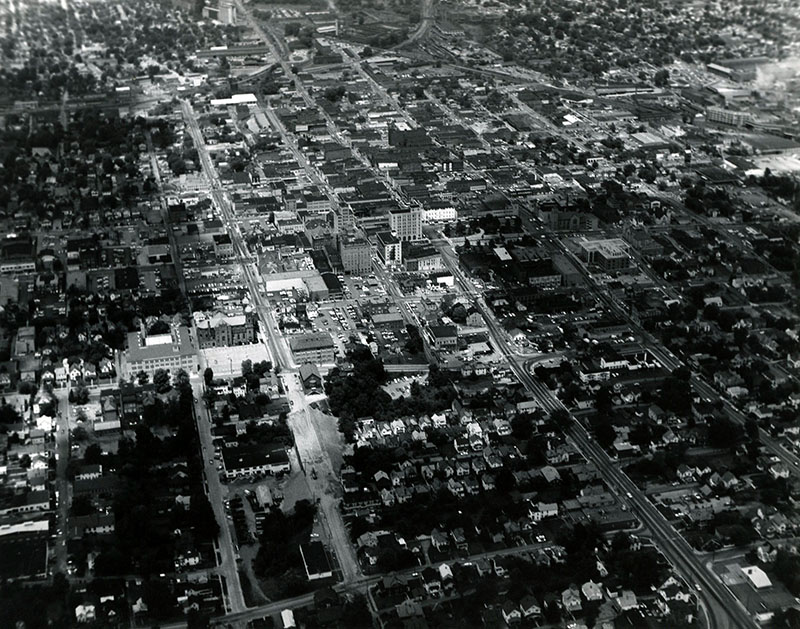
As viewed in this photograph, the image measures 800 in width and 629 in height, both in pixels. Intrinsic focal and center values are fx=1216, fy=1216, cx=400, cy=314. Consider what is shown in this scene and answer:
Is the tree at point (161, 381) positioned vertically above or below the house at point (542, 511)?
below

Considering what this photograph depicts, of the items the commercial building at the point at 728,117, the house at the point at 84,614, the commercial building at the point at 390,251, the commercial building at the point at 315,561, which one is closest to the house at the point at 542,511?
the commercial building at the point at 315,561

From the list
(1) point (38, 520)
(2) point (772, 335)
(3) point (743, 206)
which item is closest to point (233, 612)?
(1) point (38, 520)

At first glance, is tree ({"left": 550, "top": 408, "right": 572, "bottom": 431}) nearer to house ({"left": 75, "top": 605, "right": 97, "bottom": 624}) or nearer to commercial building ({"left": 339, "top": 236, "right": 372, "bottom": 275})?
commercial building ({"left": 339, "top": 236, "right": 372, "bottom": 275})

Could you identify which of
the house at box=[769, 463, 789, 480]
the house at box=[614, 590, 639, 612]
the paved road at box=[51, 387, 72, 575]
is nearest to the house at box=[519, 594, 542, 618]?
the house at box=[614, 590, 639, 612]

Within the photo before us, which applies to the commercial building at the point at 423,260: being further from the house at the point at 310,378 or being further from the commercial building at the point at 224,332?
the house at the point at 310,378

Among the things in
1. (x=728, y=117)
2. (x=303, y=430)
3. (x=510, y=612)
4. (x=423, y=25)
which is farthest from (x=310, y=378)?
(x=423, y=25)

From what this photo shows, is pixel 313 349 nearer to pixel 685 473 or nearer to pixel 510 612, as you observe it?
pixel 685 473

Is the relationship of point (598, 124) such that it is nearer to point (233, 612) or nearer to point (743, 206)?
point (743, 206)
